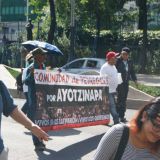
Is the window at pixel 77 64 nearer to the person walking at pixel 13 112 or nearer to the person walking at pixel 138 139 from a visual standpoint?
the person walking at pixel 13 112

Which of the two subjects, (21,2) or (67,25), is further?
(21,2)

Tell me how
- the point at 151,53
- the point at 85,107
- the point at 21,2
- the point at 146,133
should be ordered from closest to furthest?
1. the point at 146,133
2. the point at 85,107
3. the point at 151,53
4. the point at 21,2

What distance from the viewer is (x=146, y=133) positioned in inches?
114

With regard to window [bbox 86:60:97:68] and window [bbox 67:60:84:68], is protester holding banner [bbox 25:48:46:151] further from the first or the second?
window [bbox 67:60:84:68]

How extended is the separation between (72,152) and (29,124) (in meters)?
4.98

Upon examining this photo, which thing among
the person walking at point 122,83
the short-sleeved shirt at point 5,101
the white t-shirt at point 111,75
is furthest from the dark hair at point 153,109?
the person walking at point 122,83

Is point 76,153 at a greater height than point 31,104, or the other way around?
point 31,104

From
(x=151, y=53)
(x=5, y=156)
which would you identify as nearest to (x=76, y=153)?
(x=5, y=156)

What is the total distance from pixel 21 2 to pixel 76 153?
84859 millimetres

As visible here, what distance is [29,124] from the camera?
13.8ft

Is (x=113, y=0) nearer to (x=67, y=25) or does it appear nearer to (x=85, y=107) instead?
(x=67, y=25)

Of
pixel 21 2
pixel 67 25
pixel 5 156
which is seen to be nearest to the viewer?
pixel 5 156

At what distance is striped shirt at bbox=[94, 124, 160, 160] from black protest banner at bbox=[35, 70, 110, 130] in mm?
6260

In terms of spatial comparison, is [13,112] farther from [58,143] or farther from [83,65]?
[83,65]
